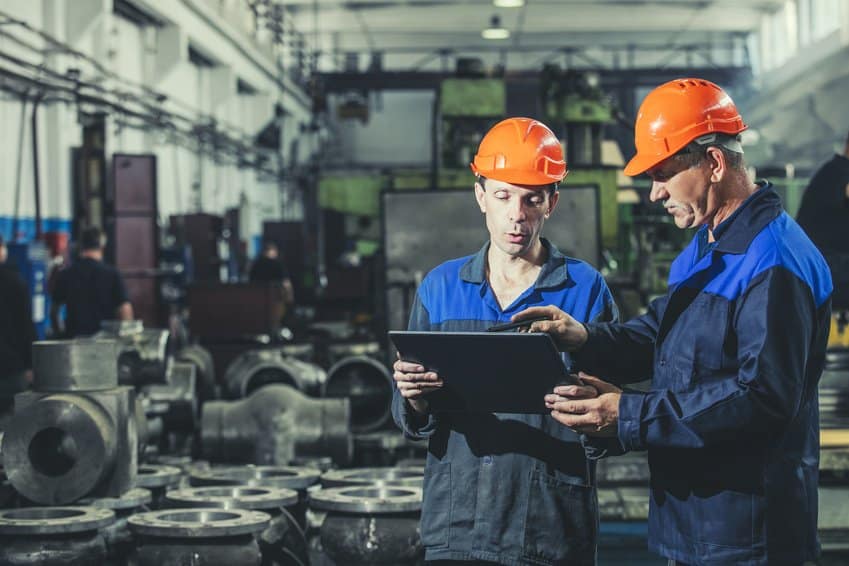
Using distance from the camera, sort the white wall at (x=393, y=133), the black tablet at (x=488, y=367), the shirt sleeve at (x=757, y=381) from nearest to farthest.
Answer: the shirt sleeve at (x=757, y=381) < the black tablet at (x=488, y=367) < the white wall at (x=393, y=133)

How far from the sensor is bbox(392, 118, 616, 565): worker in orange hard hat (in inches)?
101

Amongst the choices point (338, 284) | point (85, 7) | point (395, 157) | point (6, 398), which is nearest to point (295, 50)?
point (395, 157)

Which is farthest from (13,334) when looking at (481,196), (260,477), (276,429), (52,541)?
(481,196)

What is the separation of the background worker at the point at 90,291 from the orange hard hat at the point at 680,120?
5.84m

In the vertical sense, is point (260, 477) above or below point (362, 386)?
below

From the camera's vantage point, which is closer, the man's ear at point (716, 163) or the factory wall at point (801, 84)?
the man's ear at point (716, 163)

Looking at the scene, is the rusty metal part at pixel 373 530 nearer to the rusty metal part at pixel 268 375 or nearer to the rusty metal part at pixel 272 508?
the rusty metal part at pixel 272 508

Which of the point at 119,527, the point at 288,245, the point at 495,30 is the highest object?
the point at 495,30

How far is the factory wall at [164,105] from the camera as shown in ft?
33.1

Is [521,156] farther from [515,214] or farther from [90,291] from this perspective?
[90,291]

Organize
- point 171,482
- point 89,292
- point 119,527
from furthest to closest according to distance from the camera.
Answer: point 89,292, point 171,482, point 119,527

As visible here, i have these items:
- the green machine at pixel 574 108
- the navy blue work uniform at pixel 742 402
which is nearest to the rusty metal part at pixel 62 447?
the navy blue work uniform at pixel 742 402

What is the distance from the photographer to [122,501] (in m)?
4.47

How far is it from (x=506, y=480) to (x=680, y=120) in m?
0.86
